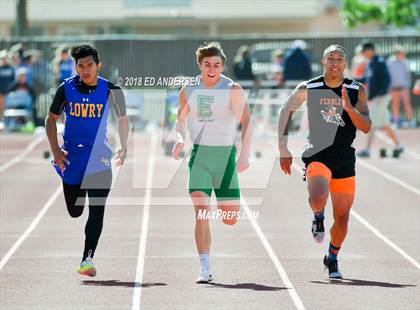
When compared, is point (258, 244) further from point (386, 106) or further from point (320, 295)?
point (386, 106)

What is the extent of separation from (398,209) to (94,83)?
24.8 ft

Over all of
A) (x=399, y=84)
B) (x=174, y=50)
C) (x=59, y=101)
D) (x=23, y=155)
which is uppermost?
(x=59, y=101)

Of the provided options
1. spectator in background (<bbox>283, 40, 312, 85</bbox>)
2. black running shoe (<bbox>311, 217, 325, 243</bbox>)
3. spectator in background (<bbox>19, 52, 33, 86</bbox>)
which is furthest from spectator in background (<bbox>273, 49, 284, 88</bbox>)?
black running shoe (<bbox>311, 217, 325, 243</bbox>)

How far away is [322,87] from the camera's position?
1058cm

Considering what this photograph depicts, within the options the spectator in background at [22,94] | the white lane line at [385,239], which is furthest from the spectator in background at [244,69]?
the white lane line at [385,239]

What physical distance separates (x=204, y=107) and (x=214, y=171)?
2.18 ft

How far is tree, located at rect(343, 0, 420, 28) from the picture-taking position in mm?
41594

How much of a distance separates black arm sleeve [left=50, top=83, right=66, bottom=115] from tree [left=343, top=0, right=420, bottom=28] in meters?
32.0

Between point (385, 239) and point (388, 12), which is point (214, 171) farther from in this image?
point (388, 12)

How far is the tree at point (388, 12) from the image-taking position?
1638 inches

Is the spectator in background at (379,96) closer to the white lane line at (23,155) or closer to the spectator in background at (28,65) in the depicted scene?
the white lane line at (23,155)

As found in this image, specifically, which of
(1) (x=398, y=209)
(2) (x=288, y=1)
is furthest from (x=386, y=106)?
(2) (x=288, y=1)

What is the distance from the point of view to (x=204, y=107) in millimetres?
10422

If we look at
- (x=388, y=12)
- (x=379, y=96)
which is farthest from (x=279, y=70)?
(x=388, y=12)
